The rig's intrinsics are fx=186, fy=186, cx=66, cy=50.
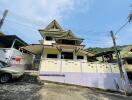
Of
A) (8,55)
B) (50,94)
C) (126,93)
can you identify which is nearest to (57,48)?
(8,55)

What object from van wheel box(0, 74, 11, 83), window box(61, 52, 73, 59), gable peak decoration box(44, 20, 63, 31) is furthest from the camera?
gable peak decoration box(44, 20, 63, 31)

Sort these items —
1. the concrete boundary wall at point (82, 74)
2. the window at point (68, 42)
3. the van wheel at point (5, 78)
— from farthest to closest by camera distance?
1. the window at point (68, 42)
2. the concrete boundary wall at point (82, 74)
3. the van wheel at point (5, 78)

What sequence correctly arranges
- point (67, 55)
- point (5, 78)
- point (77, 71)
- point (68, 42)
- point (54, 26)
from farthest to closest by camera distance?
point (54, 26) < point (68, 42) < point (67, 55) < point (77, 71) < point (5, 78)

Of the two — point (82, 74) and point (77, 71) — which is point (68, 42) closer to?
point (77, 71)

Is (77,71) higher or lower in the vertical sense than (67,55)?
lower

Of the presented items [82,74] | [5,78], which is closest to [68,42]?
[82,74]

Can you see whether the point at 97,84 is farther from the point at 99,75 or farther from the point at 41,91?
the point at 41,91

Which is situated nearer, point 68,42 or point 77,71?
point 77,71

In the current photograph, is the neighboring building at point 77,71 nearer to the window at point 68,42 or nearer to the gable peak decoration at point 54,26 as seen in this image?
the window at point 68,42

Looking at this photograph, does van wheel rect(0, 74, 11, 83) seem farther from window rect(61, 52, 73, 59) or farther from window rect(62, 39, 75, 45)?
window rect(62, 39, 75, 45)

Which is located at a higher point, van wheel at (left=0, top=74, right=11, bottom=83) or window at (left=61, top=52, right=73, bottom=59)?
window at (left=61, top=52, right=73, bottom=59)

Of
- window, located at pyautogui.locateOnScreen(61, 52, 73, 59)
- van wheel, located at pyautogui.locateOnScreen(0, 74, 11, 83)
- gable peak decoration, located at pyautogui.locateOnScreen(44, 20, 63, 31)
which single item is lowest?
van wheel, located at pyautogui.locateOnScreen(0, 74, 11, 83)

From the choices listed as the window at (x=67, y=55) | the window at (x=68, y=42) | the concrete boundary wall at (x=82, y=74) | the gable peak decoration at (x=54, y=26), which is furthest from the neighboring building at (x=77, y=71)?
the gable peak decoration at (x=54, y=26)

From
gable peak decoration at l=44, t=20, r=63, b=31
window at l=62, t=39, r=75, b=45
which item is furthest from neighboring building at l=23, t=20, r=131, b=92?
gable peak decoration at l=44, t=20, r=63, b=31
